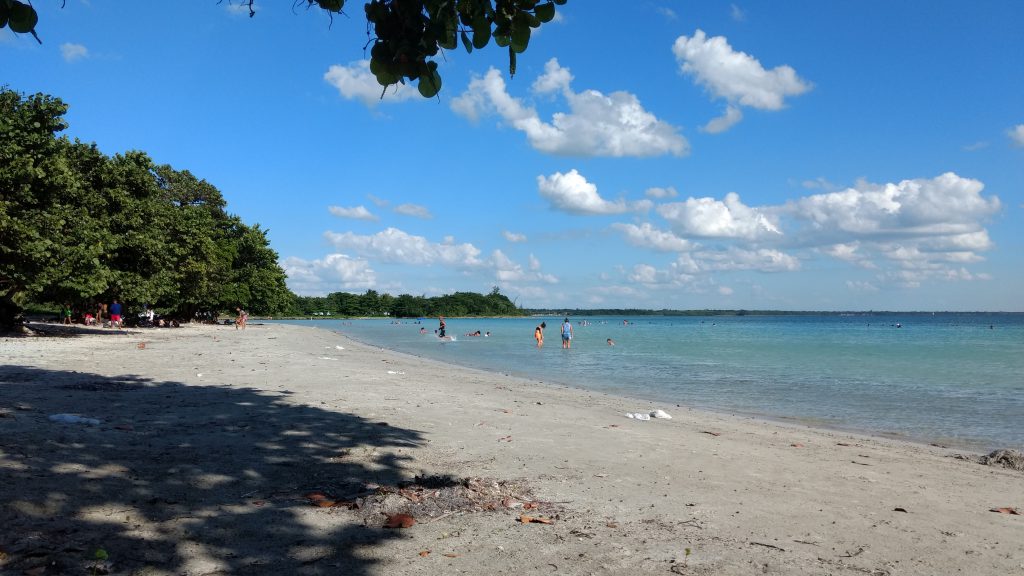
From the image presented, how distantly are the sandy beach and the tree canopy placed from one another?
2.80 metres

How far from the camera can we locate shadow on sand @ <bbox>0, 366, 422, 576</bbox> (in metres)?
3.52

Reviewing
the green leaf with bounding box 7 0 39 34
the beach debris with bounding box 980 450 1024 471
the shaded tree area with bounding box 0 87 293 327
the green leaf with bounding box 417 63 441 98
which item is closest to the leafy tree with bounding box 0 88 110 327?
the shaded tree area with bounding box 0 87 293 327

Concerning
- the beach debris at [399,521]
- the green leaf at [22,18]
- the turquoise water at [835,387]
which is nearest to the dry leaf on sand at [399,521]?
the beach debris at [399,521]

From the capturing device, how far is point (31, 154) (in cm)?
2072

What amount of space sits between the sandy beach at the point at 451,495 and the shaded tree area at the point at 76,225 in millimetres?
14409

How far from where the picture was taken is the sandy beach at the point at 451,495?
3707mm

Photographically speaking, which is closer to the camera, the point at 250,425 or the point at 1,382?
the point at 250,425

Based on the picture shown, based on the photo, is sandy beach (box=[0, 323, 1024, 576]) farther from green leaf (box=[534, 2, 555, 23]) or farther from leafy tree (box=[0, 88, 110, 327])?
leafy tree (box=[0, 88, 110, 327])

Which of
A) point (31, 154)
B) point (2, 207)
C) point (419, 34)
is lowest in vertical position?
point (419, 34)

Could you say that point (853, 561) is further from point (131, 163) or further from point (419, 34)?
point (131, 163)

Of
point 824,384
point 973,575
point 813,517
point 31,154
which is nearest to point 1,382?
point 813,517

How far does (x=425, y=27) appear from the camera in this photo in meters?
3.45

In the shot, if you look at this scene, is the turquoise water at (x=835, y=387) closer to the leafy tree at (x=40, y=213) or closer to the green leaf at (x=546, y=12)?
the green leaf at (x=546, y=12)

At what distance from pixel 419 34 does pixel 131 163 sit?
102 ft
